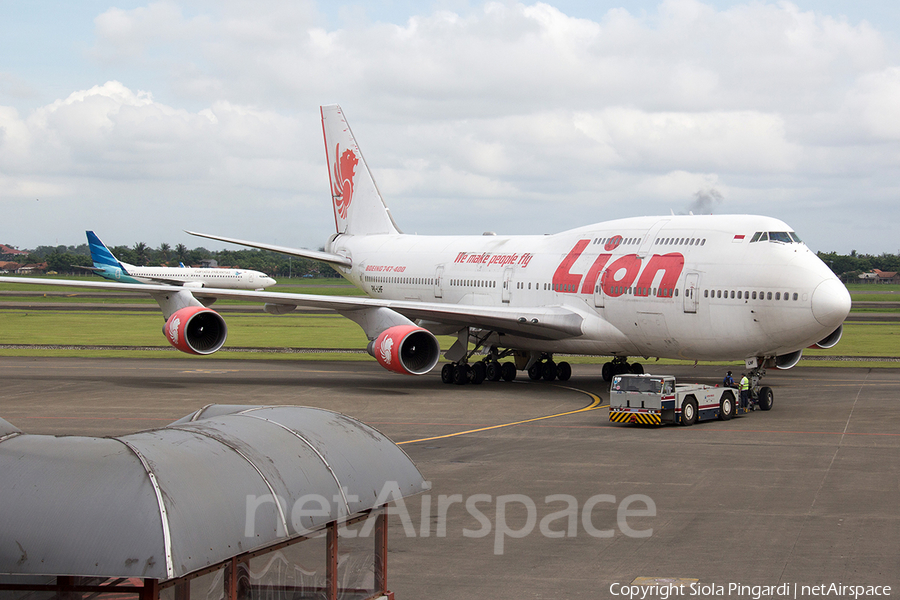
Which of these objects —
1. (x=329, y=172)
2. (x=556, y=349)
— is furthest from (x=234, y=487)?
(x=329, y=172)

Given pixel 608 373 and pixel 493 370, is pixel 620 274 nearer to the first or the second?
pixel 608 373

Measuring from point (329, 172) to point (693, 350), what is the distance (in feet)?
86.7

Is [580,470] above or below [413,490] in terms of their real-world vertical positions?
below

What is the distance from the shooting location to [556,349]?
35750mm

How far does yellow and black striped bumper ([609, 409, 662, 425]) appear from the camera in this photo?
2683 centimetres

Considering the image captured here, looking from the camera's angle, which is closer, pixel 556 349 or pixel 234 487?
pixel 234 487

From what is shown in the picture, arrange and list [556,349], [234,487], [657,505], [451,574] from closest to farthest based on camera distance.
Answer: [234,487], [451,574], [657,505], [556,349]

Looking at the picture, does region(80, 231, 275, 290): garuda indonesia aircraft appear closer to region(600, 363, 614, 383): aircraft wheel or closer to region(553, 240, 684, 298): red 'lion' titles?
region(600, 363, 614, 383): aircraft wheel

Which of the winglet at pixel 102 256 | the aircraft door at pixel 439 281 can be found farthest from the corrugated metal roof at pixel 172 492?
the winglet at pixel 102 256

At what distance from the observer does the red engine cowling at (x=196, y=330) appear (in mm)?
35281

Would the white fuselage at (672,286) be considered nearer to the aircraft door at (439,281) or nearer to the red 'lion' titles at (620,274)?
the red 'lion' titles at (620,274)

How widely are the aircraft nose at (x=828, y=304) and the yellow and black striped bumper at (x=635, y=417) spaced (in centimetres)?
595

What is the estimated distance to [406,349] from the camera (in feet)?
112

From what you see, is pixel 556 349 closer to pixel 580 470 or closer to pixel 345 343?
pixel 580 470
